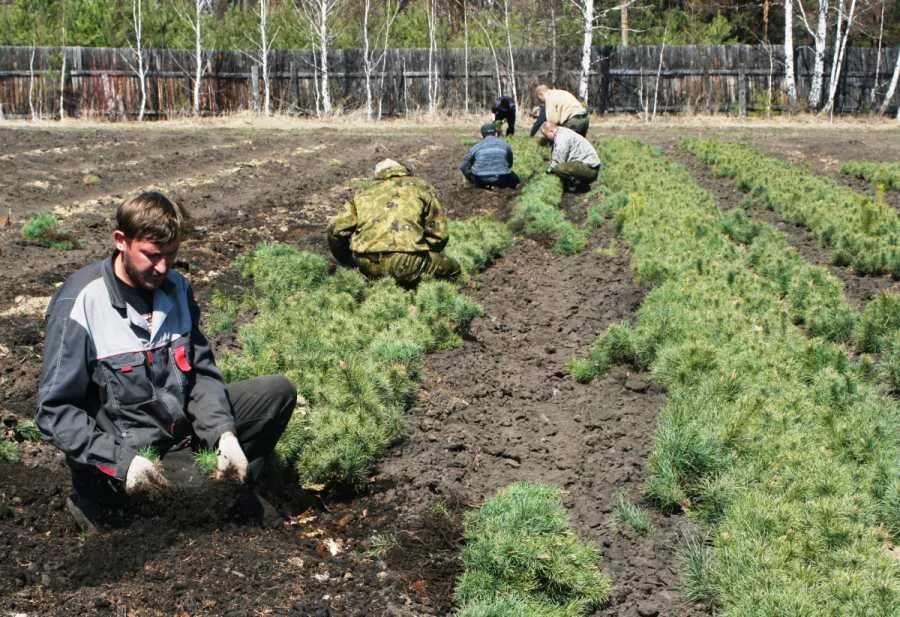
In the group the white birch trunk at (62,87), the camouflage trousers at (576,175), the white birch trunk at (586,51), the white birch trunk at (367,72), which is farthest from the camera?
the white birch trunk at (367,72)

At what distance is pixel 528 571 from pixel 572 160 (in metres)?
12.4

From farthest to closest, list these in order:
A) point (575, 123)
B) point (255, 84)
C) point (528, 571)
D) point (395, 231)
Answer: point (255, 84), point (575, 123), point (395, 231), point (528, 571)

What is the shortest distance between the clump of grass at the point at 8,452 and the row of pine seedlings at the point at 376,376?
1.35 m

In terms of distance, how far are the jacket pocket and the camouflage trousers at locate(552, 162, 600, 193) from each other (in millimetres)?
12161

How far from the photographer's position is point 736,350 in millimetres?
7141

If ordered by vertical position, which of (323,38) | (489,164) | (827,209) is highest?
(323,38)

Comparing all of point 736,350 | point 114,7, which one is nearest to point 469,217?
point 736,350

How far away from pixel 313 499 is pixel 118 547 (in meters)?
1.20

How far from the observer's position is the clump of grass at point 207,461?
4.71 meters

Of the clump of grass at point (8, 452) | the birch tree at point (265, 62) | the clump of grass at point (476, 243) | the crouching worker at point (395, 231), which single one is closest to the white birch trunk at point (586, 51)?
the birch tree at point (265, 62)

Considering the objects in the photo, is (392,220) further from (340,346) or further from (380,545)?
(380,545)

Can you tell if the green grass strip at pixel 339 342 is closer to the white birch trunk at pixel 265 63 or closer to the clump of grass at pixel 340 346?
the clump of grass at pixel 340 346

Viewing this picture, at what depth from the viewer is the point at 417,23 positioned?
39.0 meters

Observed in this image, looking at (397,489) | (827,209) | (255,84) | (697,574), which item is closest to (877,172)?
(827,209)
